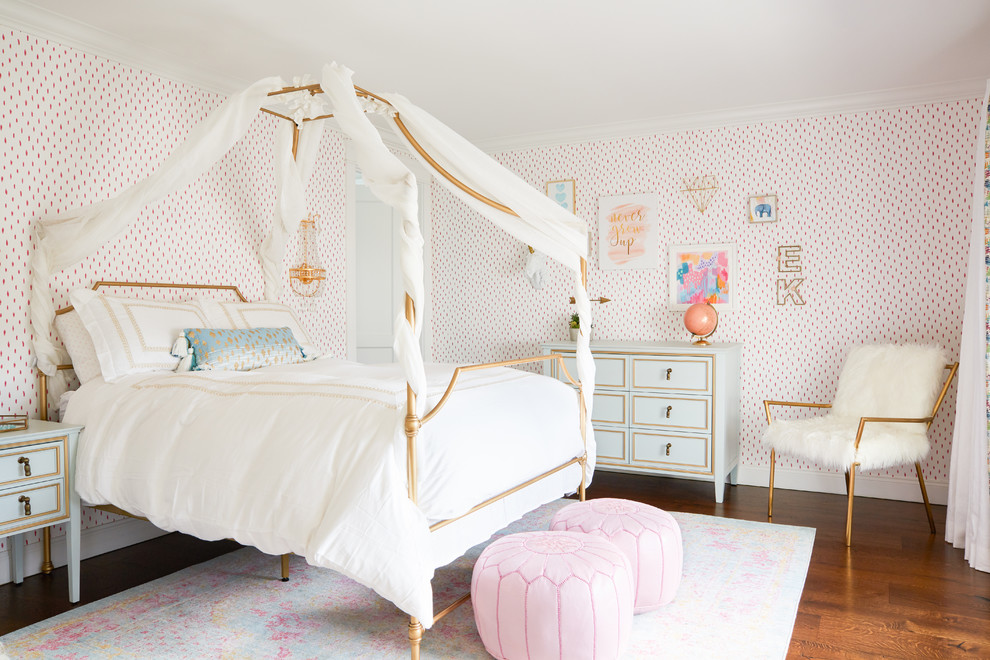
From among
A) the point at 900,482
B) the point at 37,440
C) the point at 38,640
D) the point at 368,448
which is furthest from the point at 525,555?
the point at 900,482

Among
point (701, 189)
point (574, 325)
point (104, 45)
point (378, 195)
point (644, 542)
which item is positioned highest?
point (104, 45)

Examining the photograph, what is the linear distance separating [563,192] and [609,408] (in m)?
1.91

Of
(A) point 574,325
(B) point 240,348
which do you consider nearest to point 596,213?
(A) point 574,325

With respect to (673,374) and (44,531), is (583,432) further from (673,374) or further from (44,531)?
(44,531)

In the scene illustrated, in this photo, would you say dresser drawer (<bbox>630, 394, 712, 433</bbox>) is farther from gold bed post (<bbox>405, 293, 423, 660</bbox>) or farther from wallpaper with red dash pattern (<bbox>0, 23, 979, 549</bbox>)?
gold bed post (<bbox>405, 293, 423, 660</bbox>)

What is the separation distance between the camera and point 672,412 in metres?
4.74

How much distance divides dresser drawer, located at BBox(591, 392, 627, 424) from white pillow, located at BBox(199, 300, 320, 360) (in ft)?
6.50

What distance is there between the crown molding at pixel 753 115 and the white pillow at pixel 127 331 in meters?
3.30

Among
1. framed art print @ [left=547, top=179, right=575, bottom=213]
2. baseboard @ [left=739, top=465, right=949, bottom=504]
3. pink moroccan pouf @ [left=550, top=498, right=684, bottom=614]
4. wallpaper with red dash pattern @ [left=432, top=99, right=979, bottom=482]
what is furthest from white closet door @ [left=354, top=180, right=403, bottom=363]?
pink moroccan pouf @ [left=550, top=498, right=684, bottom=614]

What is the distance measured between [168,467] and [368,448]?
3.26 feet

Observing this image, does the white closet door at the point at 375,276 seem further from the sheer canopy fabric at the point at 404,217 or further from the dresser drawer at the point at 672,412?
the sheer canopy fabric at the point at 404,217

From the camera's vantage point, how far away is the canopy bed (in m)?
2.36

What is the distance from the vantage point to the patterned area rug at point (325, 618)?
2594 mm

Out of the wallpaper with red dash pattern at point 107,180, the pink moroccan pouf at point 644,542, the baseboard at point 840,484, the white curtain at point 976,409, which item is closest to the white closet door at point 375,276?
the wallpaper with red dash pattern at point 107,180
